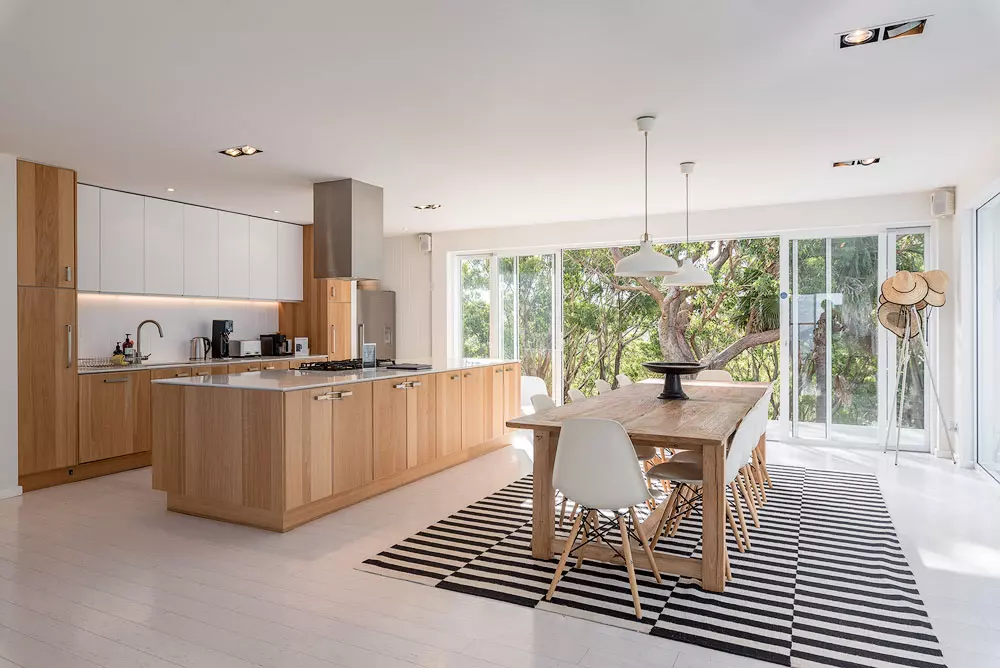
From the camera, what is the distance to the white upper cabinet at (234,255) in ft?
22.0

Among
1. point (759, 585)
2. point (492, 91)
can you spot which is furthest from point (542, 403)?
point (492, 91)

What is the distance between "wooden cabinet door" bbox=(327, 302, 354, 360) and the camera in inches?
296

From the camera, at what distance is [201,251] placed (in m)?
6.47

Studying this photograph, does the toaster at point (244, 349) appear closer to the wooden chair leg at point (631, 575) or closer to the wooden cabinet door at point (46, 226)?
the wooden cabinet door at point (46, 226)

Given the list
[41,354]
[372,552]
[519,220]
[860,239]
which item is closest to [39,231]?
[41,354]

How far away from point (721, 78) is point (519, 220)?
14.6 feet

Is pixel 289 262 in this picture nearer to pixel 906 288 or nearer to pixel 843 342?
pixel 843 342

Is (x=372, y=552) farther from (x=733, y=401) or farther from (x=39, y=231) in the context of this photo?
(x=39, y=231)

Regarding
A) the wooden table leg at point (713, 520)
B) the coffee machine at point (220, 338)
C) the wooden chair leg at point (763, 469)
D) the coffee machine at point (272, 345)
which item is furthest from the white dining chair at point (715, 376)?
the coffee machine at point (220, 338)

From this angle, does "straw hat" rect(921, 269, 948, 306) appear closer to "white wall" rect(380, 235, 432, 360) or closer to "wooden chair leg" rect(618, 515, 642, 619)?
"wooden chair leg" rect(618, 515, 642, 619)

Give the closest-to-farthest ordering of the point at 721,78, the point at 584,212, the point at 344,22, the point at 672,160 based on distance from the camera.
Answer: the point at 344,22, the point at 721,78, the point at 672,160, the point at 584,212

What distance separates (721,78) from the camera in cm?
318

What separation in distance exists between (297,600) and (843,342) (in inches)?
228

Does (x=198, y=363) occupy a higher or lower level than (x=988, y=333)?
lower
